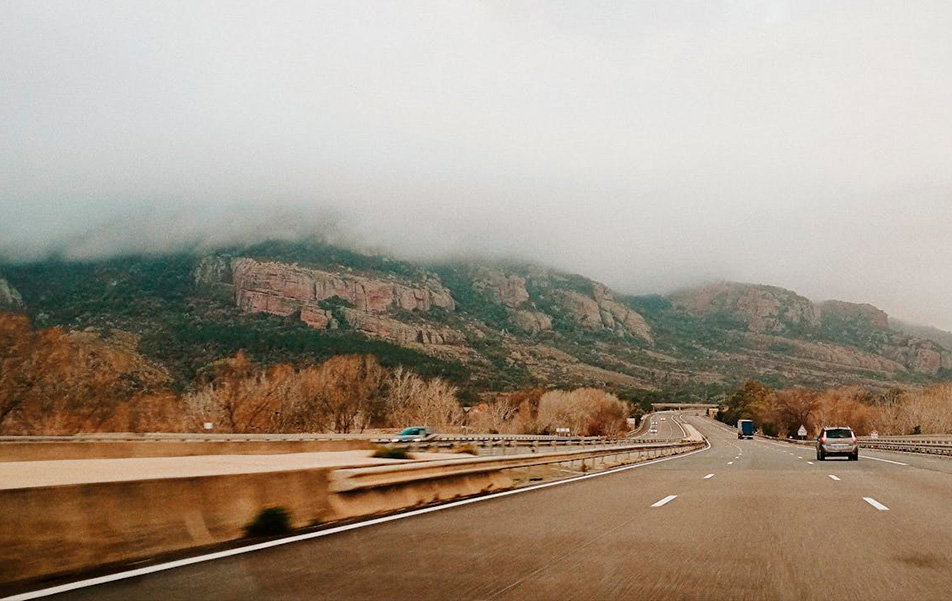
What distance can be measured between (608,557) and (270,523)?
165 inches

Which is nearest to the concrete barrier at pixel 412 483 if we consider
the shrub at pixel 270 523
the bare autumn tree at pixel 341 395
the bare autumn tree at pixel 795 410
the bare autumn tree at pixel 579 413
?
the shrub at pixel 270 523

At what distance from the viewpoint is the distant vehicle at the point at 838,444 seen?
3419cm

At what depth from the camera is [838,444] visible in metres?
34.4

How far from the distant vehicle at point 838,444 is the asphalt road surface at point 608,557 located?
21.9 metres

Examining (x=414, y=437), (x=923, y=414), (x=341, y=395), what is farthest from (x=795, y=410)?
(x=414, y=437)

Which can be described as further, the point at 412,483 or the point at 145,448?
the point at 145,448

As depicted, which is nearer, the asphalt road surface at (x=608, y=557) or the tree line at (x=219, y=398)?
the asphalt road surface at (x=608, y=557)

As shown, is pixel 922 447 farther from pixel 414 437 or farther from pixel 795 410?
→ pixel 795 410

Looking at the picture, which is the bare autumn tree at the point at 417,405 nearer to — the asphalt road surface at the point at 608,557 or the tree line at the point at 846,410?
the tree line at the point at 846,410

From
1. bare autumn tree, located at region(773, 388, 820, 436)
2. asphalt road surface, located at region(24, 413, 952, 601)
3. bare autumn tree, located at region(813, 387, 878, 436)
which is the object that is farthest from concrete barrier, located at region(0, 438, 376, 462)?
bare autumn tree, located at region(773, 388, 820, 436)

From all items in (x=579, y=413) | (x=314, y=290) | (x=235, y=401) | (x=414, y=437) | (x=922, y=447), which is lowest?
(x=414, y=437)

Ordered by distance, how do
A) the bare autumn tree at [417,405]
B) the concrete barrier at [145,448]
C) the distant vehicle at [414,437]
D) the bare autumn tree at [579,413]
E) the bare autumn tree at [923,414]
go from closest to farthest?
the concrete barrier at [145,448] → the distant vehicle at [414,437] → the bare autumn tree at [417,405] → the bare autumn tree at [579,413] → the bare autumn tree at [923,414]

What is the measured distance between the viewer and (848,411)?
144625 millimetres

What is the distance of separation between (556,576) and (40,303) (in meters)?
150
